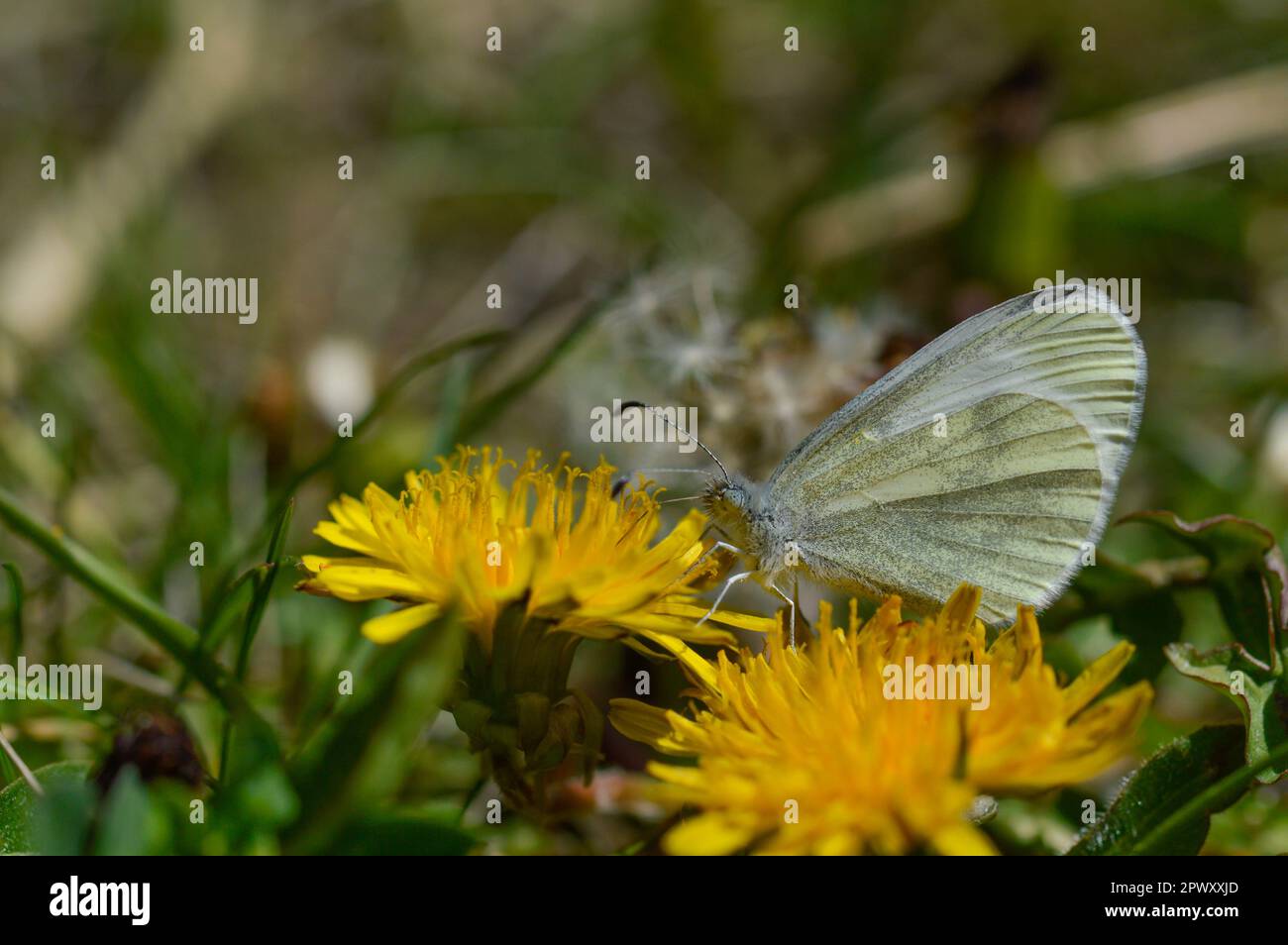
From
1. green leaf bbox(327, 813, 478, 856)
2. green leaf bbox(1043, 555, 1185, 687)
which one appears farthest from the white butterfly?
green leaf bbox(327, 813, 478, 856)

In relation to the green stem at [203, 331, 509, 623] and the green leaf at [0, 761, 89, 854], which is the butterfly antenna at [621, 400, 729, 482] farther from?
the green leaf at [0, 761, 89, 854]

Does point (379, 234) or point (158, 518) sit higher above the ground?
point (379, 234)

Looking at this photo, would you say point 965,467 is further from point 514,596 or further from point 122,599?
point 122,599

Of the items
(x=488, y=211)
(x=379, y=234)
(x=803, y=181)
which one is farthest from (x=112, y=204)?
(x=803, y=181)

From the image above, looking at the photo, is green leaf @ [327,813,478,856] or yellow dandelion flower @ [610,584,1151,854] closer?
yellow dandelion flower @ [610,584,1151,854]

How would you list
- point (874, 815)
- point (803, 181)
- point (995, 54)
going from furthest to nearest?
point (995, 54) → point (803, 181) → point (874, 815)

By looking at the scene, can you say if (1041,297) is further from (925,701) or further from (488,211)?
(488,211)
